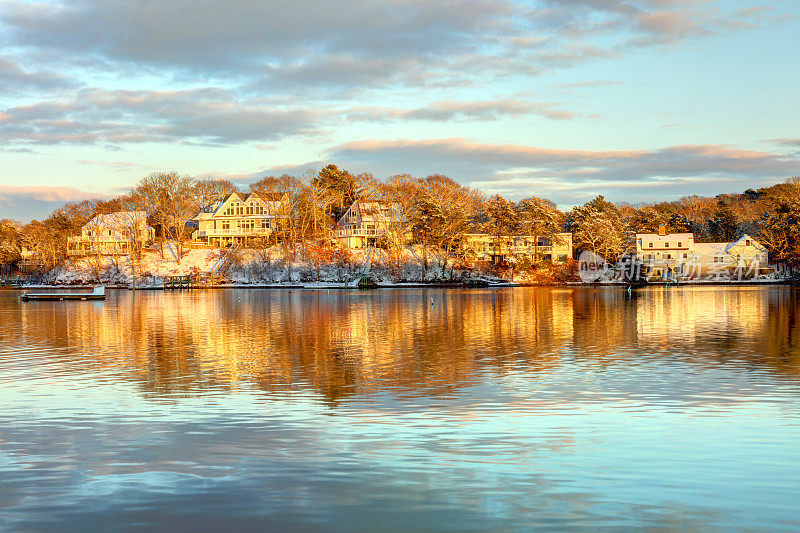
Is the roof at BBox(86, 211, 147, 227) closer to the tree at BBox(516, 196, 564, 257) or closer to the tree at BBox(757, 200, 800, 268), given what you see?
the tree at BBox(516, 196, 564, 257)

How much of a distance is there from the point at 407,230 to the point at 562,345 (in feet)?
287

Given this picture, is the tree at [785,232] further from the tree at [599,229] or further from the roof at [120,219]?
the roof at [120,219]

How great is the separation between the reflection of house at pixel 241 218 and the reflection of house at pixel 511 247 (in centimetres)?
3779

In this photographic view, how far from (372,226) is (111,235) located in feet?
163

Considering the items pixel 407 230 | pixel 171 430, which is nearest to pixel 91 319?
pixel 171 430

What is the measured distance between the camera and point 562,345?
30.7 m

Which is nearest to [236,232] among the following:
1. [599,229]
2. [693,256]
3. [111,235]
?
[111,235]

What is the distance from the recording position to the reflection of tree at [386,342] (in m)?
22.4

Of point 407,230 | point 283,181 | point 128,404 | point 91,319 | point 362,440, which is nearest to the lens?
point 362,440

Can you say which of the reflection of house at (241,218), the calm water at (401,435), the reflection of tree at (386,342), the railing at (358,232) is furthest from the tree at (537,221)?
the calm water at (401,435)

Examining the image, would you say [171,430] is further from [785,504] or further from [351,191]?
[351,191]

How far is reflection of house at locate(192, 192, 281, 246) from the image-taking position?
13138cm

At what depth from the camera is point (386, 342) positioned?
3231cm

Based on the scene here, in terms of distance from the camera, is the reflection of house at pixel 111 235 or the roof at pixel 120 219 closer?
the reflection of house at pixel 111 235
